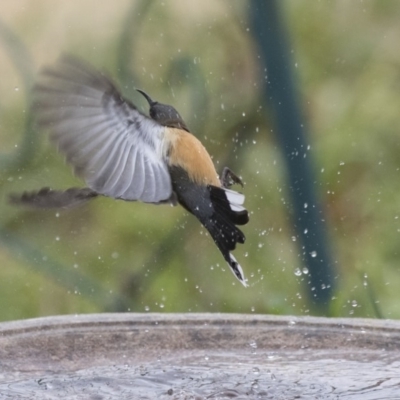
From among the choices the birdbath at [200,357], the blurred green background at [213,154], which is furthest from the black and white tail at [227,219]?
the blurred green background at [213,154]

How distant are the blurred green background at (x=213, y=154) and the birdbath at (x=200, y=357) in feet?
3.24

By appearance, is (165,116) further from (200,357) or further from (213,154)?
(213,154)

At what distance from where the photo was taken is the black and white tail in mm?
2021

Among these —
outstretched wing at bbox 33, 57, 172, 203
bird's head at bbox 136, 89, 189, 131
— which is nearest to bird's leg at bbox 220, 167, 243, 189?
bird's head at bbox 136, 89, 189, 131

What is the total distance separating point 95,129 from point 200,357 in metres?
0.46

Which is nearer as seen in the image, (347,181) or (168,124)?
(168,124)

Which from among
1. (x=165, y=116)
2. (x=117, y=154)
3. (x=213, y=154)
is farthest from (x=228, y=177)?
(x=213, y=154)

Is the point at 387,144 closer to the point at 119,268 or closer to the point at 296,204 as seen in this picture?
the point at 296,204

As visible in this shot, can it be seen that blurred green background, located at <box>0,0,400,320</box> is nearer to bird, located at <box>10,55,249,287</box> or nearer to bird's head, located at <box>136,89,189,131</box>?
bird's head, located at <box>136,89,189,131</box>

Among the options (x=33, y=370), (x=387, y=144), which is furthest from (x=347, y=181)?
(x=33, y=370)

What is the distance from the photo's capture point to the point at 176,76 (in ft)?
10.2

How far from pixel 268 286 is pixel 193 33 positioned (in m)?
0.80

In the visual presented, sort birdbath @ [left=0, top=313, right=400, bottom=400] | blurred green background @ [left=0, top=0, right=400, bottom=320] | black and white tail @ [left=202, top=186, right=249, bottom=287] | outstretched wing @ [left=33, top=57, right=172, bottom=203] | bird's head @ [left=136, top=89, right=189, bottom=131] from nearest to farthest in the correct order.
Result: birdbath @ [left=0, top=313, right=400, bottom=400] < outstretched wing @ [left=33, top=57, right=172, bottom=203] < black and white tail @ [left=202, top=186, right=249, bottom=287] < bird's head @ [left=136, top=89, right=189, bottom=131] < blurred green background @ [left=0, top=0, right=400, bottom=320]

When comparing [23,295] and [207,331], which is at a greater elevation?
[207,331]
